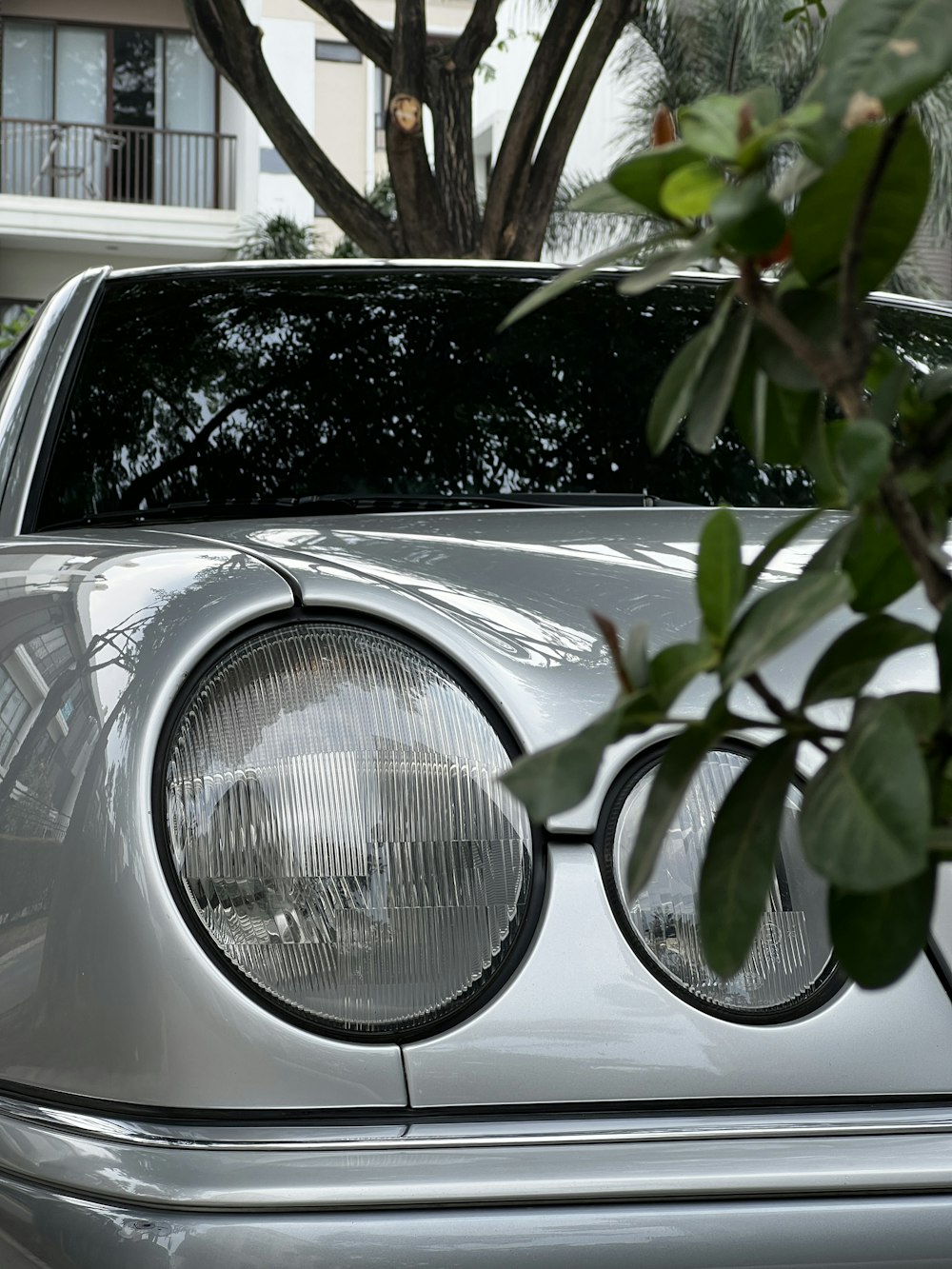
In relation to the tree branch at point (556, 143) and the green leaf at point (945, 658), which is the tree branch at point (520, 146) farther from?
the green leaf at point (945, 658)

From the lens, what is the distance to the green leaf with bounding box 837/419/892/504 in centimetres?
43

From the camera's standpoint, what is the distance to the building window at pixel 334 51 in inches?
885

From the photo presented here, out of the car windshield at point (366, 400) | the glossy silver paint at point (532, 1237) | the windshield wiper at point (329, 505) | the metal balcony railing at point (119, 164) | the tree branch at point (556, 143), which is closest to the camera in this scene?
the glossy silver paint at point (532, 1237)

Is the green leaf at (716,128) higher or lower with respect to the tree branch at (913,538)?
higher

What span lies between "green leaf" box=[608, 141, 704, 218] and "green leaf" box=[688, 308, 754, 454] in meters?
0.05

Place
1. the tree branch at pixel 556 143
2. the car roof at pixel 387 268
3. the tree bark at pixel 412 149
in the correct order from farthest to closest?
the tree branch at pixel 556 143
the tree bark at pixel 412 149
the car roof at pixel 387 268

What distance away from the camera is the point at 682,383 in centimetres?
50

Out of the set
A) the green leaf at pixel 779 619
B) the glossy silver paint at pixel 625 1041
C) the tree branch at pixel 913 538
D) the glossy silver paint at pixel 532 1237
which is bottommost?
the glossy silver paint at pixel 532 1237

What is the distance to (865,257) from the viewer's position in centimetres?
49

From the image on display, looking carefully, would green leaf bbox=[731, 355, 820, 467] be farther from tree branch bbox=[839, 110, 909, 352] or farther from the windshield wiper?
the windshield wiper

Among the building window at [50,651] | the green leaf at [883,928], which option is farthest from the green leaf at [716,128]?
the building window at [50,651]

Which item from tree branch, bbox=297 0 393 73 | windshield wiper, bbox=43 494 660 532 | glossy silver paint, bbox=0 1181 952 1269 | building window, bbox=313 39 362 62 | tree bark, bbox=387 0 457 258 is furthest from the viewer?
building window, bbox=313 39 362 62

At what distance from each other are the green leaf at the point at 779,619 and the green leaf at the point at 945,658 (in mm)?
34

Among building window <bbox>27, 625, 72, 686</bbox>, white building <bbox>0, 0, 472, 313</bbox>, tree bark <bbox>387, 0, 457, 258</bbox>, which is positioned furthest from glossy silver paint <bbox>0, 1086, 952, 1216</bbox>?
white building <bbox>0, 0, 472, 313</bbox>
